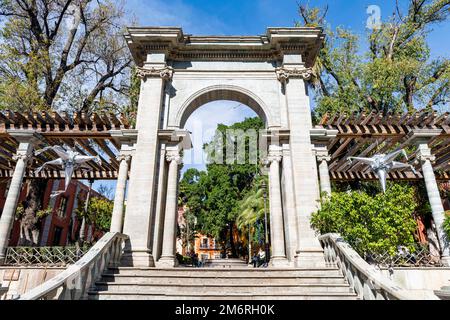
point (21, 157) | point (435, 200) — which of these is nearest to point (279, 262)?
point (435, 200)

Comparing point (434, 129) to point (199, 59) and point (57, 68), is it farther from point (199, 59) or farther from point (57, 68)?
point (57, 68)

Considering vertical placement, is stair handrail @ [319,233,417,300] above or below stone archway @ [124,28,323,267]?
below

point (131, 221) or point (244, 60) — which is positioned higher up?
point (244, 60)

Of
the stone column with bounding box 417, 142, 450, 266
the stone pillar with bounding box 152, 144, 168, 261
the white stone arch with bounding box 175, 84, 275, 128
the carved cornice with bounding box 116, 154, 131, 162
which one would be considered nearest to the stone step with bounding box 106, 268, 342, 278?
the stone pillar with bounding box 152, 144, 168, 261

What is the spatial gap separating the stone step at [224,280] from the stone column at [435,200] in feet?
19.9

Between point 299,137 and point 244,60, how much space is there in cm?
500

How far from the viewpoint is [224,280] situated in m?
7.56

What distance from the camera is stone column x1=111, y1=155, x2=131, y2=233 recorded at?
10898 mm

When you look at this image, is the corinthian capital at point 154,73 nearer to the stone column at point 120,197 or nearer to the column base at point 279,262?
the stone column at point 120,197

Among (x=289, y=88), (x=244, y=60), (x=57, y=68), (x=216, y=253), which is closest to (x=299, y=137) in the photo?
(x=289, y=88)

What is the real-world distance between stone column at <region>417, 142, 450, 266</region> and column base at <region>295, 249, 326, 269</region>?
197 inches

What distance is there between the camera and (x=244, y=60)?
1380 cm

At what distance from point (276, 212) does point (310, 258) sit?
219 centimetres

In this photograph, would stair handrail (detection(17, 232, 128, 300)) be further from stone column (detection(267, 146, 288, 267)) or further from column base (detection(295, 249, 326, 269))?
column base (detection(295, 249, 326, 269))
